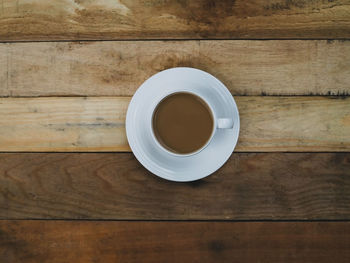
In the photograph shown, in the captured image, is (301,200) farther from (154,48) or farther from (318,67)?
(154,48)

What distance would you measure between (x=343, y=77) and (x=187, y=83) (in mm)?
387

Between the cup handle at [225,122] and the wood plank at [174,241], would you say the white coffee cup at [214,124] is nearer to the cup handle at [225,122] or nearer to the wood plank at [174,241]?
the cup handle at [225,122]

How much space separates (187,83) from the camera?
25.8 inches

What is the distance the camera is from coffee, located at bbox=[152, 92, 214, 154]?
0.62m

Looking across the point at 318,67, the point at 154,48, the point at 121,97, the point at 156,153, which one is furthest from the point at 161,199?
the point at 318,67

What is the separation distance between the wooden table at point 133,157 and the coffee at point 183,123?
0.40 ft

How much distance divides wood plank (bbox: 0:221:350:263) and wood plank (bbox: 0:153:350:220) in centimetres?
3

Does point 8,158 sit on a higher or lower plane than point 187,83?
lower

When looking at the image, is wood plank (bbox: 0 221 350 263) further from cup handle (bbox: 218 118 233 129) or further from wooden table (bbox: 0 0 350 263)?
cup handle (bbox: 218 118 233 129)

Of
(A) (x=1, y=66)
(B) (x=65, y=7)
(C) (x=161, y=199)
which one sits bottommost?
(C) (x=161, y=199)

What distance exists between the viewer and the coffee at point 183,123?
0.62 metres

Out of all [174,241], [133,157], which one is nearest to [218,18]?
[133,157]

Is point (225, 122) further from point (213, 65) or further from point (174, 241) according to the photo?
point (174, 241)

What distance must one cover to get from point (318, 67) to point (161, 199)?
50 centimetres
